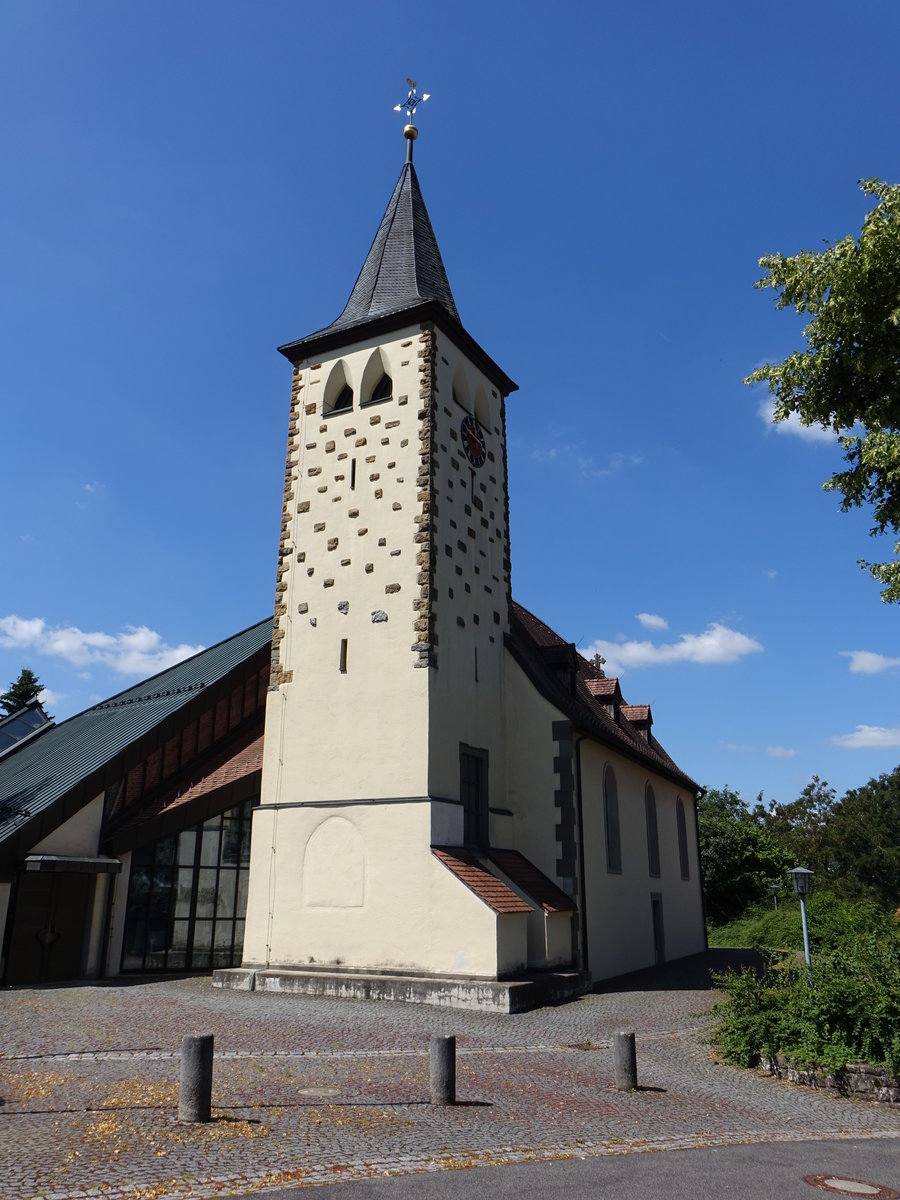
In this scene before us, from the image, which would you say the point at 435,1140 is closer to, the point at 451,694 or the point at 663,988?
the point at 451,694

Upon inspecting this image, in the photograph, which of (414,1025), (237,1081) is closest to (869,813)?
(414,1025)

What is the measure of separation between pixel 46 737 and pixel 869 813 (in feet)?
163

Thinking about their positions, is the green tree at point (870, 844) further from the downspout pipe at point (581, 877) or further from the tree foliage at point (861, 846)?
the downspout pipe at point (581, 877)

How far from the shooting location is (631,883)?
875 inches

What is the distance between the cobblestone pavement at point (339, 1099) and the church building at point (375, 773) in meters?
2.35

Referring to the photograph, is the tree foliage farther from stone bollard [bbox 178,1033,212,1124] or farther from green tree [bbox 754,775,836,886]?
stone bollard [bbox 178,1033,212,1124]

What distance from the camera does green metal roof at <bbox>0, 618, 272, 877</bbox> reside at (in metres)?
18.6

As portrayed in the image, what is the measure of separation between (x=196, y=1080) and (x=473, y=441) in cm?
1584

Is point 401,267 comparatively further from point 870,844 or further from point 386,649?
point 870,844

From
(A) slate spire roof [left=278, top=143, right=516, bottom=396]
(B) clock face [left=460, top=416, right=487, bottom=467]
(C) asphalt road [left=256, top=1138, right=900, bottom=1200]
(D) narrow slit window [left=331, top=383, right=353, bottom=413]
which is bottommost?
(C) asphalt road [left=256, top=1138, right=900, bottom=1200]

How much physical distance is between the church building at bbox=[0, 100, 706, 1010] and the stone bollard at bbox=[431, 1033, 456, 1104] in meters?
6.13

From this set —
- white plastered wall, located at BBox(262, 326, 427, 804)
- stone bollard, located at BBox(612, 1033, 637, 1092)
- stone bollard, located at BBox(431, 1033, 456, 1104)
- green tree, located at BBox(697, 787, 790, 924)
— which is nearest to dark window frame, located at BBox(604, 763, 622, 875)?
white plastered wall, located at BBox(262, 326, 427, 804)

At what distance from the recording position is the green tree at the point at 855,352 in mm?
12008

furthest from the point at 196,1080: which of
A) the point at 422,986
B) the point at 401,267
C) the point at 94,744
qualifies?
the point at 401,267
